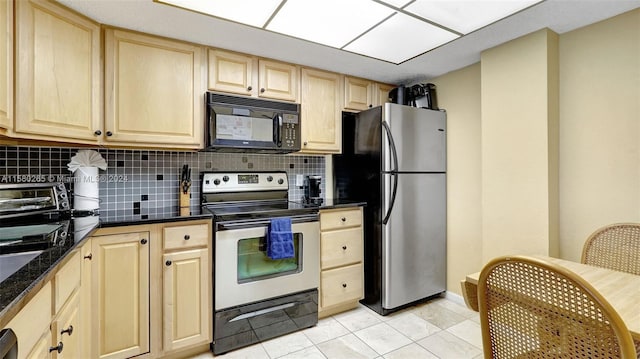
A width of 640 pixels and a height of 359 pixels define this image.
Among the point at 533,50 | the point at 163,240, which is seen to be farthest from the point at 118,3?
the point at 533,50

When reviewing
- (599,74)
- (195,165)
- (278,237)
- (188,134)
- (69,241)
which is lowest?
(278,237)

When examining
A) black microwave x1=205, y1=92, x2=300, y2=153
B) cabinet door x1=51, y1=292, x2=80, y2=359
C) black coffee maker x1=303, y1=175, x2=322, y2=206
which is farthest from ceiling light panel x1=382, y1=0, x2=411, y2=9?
cabinet door x1=51, y1=292, x2=80, y2=359

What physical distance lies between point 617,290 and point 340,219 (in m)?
1.69

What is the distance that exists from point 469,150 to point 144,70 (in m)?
2.63

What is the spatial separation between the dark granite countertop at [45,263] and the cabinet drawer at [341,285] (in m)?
1.25

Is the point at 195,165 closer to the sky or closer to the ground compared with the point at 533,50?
closer to the ground

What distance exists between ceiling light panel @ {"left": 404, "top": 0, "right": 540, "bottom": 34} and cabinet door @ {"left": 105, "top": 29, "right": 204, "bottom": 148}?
5.00 ft

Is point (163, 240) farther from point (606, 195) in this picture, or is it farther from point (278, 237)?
point (606, 195)

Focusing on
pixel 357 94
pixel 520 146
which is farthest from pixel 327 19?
pixel 520 146

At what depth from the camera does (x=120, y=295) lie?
1.74 meters

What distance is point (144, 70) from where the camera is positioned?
199cm

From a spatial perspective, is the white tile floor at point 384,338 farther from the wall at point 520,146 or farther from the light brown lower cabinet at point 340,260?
the wall at point 520,146

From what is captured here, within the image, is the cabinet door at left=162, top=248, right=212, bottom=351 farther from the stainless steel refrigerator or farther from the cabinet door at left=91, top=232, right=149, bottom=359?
the stainless steel refrigerator

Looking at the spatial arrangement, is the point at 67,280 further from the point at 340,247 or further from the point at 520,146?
the point at 520,146
